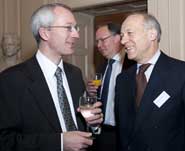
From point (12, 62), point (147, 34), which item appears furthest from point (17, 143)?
point (12, 62)

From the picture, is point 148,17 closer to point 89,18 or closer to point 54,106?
point 54,106

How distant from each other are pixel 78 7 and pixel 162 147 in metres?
2.52

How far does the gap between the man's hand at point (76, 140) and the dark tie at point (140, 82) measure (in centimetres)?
53

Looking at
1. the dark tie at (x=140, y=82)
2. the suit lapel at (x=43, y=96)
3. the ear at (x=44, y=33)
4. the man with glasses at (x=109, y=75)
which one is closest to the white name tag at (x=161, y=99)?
the dark tie at (x=140, y=82)

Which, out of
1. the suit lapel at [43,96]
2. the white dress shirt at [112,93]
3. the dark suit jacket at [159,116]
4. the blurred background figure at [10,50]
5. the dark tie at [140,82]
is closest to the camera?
the suit lapel at [43,96]

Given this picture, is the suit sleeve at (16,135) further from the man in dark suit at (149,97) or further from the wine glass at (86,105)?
the man in dark suit at (149,97)

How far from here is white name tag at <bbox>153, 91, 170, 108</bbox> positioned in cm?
216

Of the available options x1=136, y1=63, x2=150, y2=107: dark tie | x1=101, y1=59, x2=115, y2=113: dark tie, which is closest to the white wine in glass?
x1=136, y1=63, x2=150, y2=107: dark tie

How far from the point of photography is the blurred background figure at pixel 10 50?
434 centimetres

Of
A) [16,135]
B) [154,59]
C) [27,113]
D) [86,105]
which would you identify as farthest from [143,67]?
[16,135]

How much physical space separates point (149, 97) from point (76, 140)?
23.3 inches

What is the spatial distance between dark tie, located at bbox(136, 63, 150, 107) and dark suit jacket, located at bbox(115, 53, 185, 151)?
0.11 feet

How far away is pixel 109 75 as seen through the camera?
11.2 ft

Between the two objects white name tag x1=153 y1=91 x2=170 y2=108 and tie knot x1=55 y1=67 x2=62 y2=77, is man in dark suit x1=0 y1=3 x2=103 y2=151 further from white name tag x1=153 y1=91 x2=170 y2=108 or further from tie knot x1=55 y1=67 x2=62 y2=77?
white name tag x1=153 y1=91 x2=170 y2=108
